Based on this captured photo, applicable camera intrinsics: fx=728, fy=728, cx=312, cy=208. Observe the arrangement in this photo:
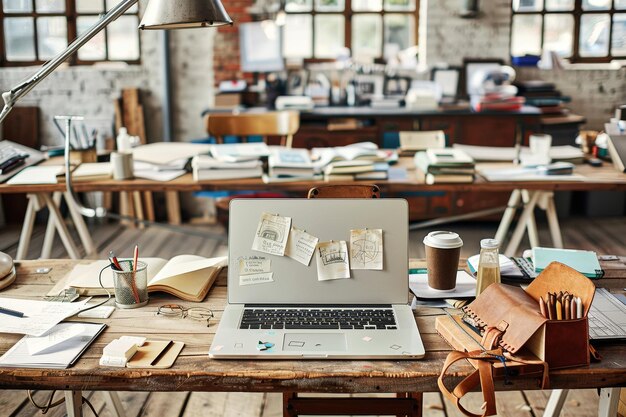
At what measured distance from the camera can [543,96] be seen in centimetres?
554

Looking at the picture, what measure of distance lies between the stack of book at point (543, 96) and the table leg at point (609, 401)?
400 centimetres

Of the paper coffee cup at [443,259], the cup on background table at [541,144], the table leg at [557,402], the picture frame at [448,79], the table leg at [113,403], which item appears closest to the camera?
the paper coffee cup at [443,259]

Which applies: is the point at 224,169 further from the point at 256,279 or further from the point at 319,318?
the point at 319,318

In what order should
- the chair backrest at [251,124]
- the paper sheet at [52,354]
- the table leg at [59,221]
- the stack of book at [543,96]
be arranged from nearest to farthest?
the paper sheet at [52,354] → the table leg at [59,221] → the chair backrest at [251,124] → the stack of book at [543,96]

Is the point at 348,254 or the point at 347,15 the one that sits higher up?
the point at 347,15

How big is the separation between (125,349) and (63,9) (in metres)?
4.82

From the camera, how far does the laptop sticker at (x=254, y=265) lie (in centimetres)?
179

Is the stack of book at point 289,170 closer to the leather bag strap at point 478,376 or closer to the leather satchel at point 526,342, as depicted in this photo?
the leather satchel at point 526,342

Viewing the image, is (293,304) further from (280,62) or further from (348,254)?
(280,62)

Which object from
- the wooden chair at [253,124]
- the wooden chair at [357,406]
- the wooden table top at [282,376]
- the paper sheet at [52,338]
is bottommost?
the wooden chair at [357,406]

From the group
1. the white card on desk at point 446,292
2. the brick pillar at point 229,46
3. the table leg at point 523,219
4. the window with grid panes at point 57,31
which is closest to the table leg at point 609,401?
the white card on desk at point 446,292

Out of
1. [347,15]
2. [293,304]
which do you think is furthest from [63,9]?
[293,304]

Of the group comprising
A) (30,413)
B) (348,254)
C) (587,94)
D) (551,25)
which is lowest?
(30,413)

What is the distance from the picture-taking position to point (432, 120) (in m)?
5.22
